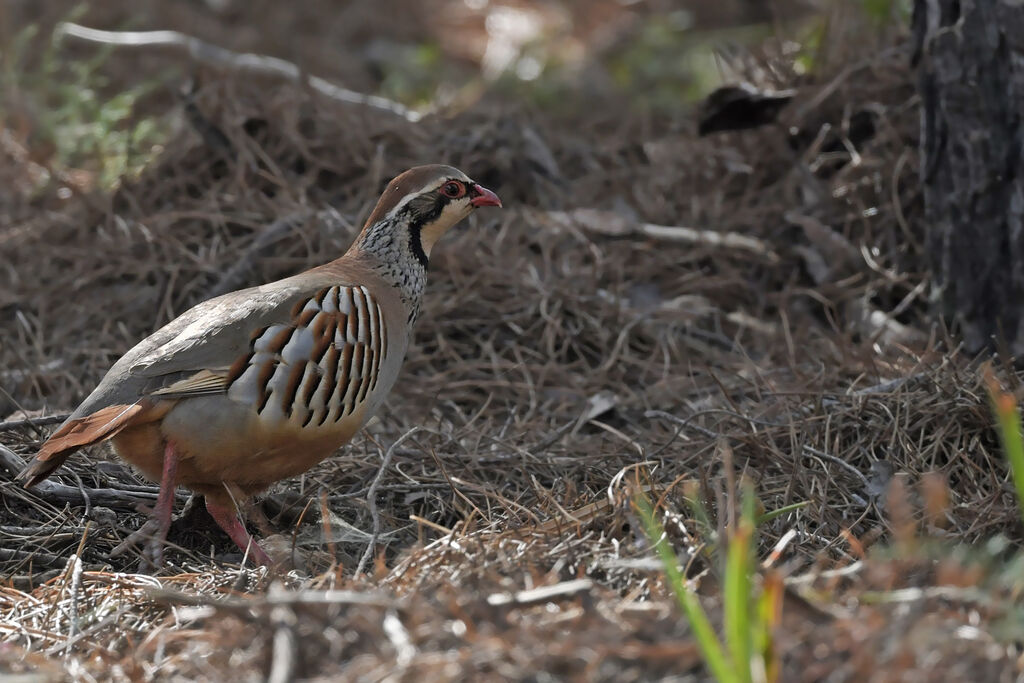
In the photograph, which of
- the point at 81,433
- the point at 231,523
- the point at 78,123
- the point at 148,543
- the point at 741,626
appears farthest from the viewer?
the point at 78,123

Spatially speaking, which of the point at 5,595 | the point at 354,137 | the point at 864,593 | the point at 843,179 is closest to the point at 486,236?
the point at 354,137

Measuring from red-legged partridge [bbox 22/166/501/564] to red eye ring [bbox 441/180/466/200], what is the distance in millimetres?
552

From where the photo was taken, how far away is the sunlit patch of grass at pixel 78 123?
6664mm

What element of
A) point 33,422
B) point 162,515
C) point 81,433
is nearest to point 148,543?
point 162,515

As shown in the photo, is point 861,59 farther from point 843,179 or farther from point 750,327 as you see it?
point 750,327

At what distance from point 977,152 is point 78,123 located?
4.86 m

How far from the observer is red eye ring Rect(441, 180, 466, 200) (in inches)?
172

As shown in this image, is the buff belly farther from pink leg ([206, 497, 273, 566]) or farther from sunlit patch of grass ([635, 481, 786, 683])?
sunlit patch of grass ([635, 481, 786, 683])

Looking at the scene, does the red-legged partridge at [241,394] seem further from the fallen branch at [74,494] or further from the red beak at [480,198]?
A: the red beak at [480,198]

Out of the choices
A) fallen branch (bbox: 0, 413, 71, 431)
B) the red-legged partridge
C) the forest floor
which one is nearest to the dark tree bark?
the forest floor

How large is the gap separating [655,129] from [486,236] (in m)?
2.16

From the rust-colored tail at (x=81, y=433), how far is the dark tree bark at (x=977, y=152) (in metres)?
3.05

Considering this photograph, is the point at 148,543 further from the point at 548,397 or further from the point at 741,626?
the point at 741,626

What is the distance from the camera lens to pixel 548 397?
510 centimetres
